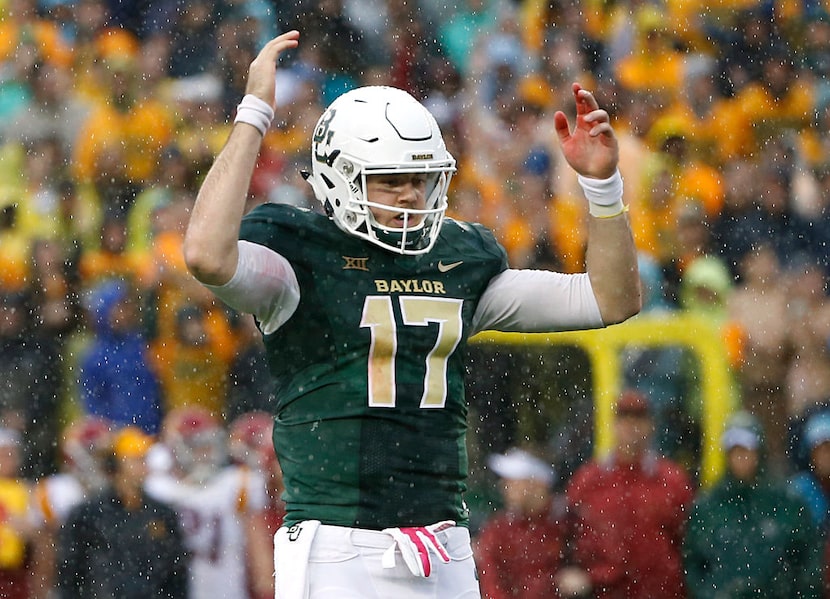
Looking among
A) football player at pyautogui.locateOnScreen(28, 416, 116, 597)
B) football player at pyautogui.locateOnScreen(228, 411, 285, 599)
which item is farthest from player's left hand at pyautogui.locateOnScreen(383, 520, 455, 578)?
football player at pyautogui.locateOnScreen(28, 416, 116, 597)

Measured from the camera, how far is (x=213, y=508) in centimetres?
664

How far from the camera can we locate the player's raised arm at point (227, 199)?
3301 millimetres

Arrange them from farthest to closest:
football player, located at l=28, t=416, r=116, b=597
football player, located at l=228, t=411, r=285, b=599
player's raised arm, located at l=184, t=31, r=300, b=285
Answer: football player, located at l=28, t=416, r=116, b=597, football player, located at l=228, t=411, r=285, b=599, player's raised arm, located at l=184, t=31, r=300, b=285

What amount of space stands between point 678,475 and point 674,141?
239cm

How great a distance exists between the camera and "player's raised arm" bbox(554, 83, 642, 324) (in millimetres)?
3680

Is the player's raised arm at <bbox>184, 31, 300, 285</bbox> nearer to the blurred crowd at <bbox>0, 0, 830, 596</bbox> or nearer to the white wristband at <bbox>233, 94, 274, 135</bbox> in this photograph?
the white wristband at <bbox>233, 94, 274, 135</bbox>

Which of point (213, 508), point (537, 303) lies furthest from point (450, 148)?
point (537, 303)

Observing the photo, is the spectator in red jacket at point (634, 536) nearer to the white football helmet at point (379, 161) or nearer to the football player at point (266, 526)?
the football player at point (266, 526)

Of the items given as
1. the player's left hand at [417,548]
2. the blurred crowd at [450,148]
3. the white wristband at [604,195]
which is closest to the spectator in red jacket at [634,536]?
the blurred crowd at [450,148]

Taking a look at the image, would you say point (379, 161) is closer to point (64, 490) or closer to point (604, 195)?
point (604, 195)

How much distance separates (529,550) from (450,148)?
282cm

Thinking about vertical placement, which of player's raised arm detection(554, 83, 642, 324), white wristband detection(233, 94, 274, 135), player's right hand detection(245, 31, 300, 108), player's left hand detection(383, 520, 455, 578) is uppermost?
player's right hand detection(245, 31, 300, 108)

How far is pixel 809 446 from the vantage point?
6559 mm

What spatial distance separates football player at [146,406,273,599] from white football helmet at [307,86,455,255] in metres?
3.13
